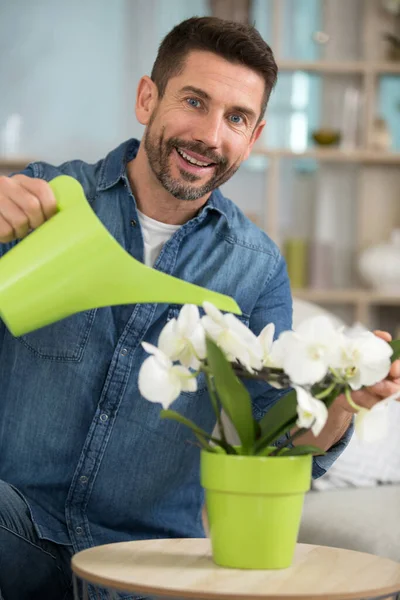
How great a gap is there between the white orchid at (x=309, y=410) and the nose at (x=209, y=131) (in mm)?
741

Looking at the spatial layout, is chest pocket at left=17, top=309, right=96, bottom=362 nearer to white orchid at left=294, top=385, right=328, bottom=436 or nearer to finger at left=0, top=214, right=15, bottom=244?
finger at left=0, top=214, right=15, bottom=244

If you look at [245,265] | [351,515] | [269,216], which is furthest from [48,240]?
[269,216]

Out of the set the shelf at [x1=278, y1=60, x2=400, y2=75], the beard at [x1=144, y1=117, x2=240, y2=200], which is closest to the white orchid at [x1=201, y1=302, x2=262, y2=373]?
the beard at [x1=144, y1=117, x2=240, y2=200]

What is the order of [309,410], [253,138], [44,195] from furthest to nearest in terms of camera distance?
[253,138]
[44,195]
[309,410]

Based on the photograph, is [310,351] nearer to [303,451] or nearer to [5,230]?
[303,451]

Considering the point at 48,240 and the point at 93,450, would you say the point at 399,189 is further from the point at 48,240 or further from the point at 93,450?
the point at 48,240

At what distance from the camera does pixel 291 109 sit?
4211 mm

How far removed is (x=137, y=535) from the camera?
1657 mm

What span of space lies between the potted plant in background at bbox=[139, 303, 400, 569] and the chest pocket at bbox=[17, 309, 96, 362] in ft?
1.69

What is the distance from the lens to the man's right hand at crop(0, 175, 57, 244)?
1.33 meters

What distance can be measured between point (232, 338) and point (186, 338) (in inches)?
2.6

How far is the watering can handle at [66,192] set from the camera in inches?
51.9

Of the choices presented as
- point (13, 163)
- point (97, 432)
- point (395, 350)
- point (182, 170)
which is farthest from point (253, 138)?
point (13, 163)

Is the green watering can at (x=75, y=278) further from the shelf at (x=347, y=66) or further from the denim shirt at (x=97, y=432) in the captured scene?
the shelf at (x=347, y=66)
